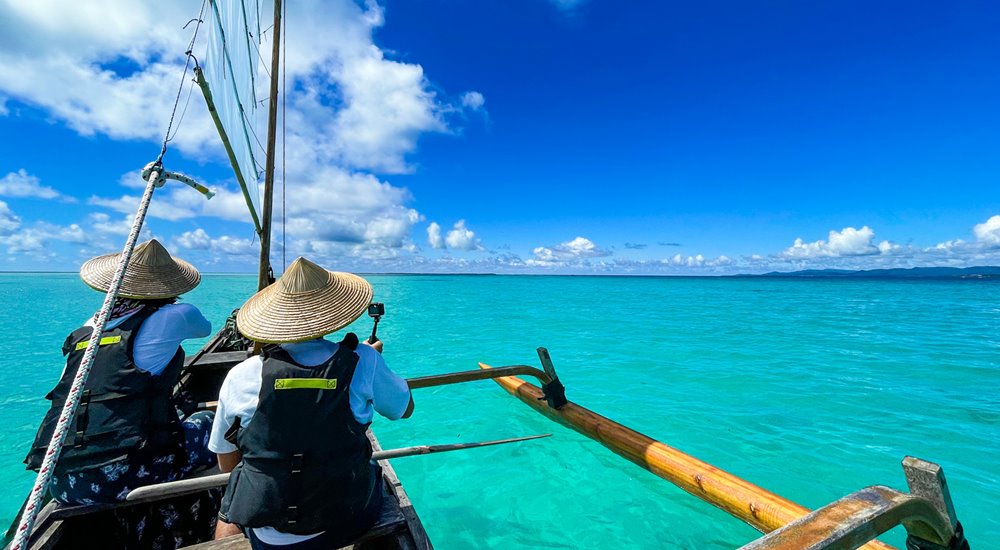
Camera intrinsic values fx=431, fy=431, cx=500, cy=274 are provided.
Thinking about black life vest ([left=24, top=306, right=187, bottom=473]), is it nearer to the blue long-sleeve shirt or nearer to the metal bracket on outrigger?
the blue long-sleeve shirt

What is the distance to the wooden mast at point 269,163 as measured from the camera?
24.3 feet

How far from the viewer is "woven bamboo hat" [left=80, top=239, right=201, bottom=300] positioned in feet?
9.95

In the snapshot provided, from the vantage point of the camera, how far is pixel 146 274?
3180mm

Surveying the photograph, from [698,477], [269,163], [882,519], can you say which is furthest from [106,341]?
[269,163]

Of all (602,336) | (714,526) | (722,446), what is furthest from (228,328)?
(602,336)

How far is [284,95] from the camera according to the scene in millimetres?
9266

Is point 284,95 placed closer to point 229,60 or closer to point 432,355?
point 229,60

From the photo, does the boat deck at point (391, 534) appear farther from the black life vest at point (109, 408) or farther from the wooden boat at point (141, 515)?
the black life vest at point (109, 408)

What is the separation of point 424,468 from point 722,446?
483 centimetres

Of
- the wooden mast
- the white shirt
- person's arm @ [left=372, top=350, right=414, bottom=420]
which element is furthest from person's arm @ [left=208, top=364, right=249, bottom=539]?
the wooden mast

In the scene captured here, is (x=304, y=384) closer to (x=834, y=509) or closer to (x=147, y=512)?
(x=147, y=512)

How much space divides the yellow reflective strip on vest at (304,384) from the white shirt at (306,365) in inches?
3.3

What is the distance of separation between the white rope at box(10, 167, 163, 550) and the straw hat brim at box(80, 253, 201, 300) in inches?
43.1

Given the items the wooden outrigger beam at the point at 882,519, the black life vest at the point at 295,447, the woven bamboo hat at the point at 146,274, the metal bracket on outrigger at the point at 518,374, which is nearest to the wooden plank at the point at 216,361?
the metal bracket on outrigger at the point at 518,374
